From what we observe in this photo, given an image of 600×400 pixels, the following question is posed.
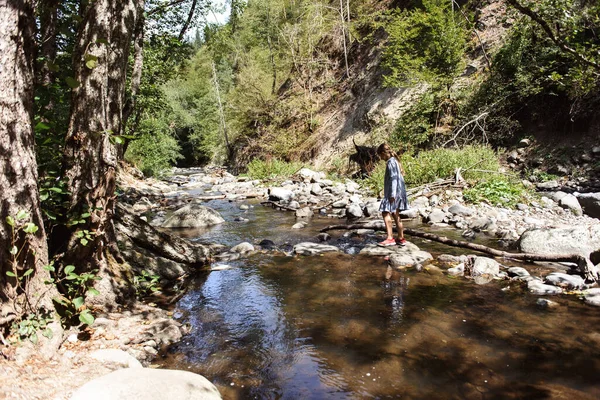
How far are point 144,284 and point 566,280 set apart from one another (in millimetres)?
5790

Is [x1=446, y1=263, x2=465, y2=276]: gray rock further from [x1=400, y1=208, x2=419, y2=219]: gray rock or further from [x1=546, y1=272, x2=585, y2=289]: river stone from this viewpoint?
[x1=400, y1=208, x2=419, y2=219]: gray rock

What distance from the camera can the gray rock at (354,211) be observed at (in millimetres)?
10859

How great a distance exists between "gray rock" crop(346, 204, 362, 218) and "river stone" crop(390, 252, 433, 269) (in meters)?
4.01

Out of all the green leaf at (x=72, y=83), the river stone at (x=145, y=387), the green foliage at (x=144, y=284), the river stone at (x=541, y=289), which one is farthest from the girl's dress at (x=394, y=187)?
the green leaf at (x=72, y=83)

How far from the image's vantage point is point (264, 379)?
331 centimetres

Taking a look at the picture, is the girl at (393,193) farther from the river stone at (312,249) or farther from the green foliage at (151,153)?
the green foliage at (151,153)

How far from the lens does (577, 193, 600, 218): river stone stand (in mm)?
9250

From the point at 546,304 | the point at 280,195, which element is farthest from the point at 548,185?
the point at 280,195

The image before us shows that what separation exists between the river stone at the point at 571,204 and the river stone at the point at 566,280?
521cm

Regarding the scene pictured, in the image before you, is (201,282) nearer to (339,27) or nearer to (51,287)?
(51,287)

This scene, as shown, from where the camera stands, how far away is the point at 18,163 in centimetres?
292

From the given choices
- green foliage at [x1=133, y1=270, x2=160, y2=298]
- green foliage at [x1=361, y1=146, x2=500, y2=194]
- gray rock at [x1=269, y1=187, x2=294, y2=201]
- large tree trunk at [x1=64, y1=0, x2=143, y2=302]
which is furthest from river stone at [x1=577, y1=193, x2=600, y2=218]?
large tree trunk at [x1=64, y1=0, x2=143, y2=302]

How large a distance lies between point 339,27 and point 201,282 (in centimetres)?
2714

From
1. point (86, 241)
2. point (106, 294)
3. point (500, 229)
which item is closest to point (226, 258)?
point (106, 294)
